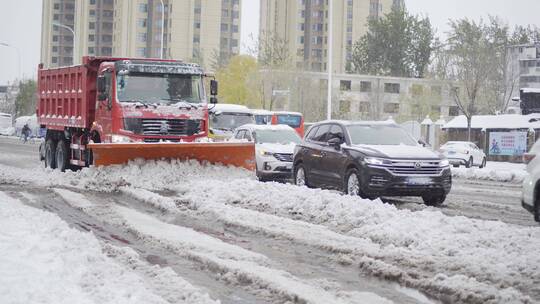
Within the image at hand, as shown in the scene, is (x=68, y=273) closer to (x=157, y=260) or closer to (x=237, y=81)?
(x=157, y=260)

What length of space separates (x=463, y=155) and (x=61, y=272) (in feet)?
125

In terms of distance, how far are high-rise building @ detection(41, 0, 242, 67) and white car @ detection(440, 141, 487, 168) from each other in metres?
67.6

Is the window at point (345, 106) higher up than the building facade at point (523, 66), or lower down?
lower down

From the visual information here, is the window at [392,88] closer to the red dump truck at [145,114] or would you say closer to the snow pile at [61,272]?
the red dump truck at [145,114]

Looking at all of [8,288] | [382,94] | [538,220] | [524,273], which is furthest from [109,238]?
[382,94]

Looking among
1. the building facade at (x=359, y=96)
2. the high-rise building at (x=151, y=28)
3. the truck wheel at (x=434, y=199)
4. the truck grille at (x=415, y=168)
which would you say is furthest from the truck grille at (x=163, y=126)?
the high-rise building at (x=151, y=28)

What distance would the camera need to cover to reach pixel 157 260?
886 cm

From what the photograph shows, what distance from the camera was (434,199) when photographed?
1566cm

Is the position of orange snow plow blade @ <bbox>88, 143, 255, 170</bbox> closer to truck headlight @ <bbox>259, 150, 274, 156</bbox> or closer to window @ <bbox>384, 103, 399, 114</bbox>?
truck headlight @ <bbox>259, 150, 274, 156</bbox>

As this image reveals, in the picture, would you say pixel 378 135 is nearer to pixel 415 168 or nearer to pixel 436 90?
pixel 415 168

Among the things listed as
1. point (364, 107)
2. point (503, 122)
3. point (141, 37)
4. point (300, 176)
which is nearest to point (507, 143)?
point (503, 122)

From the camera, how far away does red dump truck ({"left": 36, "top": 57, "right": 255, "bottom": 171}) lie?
18344mm

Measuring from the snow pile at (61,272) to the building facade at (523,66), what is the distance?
2374 inches

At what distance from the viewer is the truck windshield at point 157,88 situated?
738 inches
